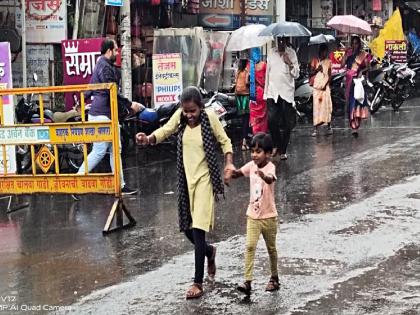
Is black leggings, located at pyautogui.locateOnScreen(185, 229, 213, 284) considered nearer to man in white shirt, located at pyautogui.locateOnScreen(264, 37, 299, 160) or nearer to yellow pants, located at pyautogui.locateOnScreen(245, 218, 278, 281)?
yellow pants, located at pyautogui.locateOnScreen(245, 218, 278, 281)

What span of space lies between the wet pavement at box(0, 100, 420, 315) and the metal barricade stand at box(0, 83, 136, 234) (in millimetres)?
348

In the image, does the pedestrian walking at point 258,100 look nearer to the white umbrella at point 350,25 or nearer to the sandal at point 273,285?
the white umbrella at point 350,25

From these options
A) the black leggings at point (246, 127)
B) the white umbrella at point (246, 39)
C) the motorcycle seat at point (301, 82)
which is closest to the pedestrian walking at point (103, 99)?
the black leggings at point (246, 127)

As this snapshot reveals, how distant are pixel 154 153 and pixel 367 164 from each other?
417 centimetres

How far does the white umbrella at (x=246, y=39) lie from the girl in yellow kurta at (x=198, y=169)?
789cm

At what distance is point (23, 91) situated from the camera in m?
8.42

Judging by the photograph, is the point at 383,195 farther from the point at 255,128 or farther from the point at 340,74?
the point at 340,74

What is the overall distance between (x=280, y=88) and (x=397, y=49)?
13.6m

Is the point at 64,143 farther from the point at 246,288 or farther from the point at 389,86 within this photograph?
the point at 389,86

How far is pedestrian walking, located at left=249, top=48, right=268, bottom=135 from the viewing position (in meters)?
12.1

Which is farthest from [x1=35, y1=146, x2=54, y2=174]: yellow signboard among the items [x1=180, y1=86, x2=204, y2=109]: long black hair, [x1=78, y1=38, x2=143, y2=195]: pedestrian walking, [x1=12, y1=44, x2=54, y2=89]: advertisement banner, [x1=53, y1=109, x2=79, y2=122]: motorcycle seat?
[x1=12, y1=44, x2=54, y2=89]: advertisement banner

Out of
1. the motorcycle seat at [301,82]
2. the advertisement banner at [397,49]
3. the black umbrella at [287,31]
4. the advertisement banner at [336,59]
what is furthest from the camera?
the advertisement banner at [397,49]

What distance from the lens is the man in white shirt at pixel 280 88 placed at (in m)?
11.5

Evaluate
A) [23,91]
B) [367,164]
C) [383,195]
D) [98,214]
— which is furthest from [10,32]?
[383,195]
